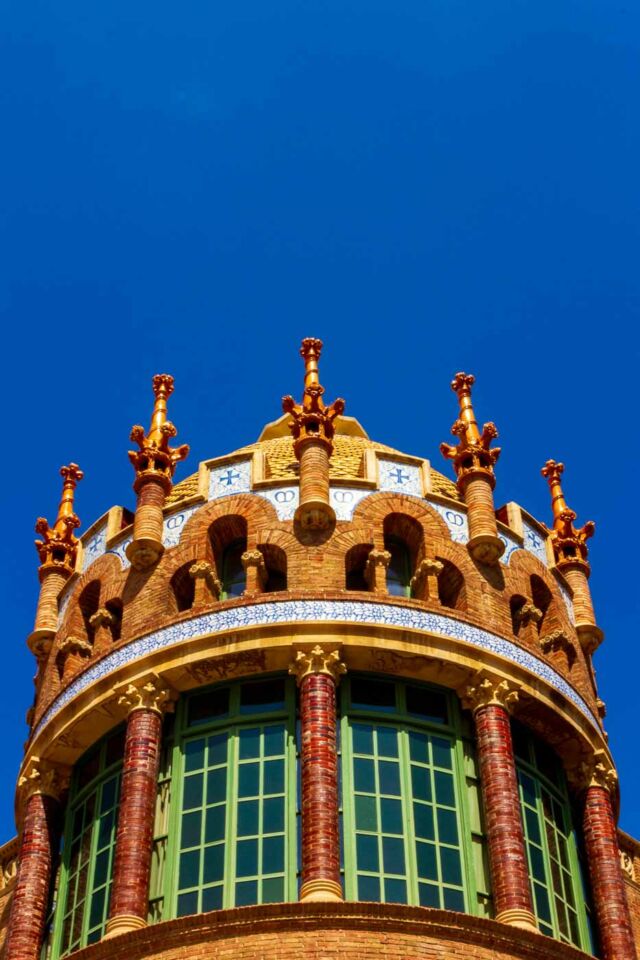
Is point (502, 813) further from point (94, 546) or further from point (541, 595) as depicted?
point (94, 546)

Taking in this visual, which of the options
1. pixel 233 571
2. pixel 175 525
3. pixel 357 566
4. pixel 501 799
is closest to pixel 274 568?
pixel 233 571

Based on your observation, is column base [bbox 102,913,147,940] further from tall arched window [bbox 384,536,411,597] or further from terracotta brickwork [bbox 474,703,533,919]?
tall arched window [bbox 384,536,411,597]

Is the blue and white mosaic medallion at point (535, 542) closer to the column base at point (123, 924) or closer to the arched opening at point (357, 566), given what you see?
the arched opening at point (357, 566)

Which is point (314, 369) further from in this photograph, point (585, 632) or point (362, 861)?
point (362, 861)

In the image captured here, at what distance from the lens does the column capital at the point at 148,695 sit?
24.7 meters

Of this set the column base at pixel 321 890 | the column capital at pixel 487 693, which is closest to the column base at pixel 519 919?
the column base at pixel 321 890

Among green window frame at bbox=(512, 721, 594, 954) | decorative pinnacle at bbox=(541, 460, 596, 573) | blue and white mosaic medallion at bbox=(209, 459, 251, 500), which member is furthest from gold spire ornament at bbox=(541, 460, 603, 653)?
blue and white mosaic medallion at bbox=(209, 459, 251, 500)

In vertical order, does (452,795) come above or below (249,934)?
above

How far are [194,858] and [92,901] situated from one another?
171 cm

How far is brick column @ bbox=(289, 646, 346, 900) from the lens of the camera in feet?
72.1

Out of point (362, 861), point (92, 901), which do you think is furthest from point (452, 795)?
point (92, 901)

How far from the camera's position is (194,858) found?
76.0 feet

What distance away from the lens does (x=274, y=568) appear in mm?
26484

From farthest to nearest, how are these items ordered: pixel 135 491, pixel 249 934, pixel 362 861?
pixel 135 491
pixel 362 861
pixel 249 934
